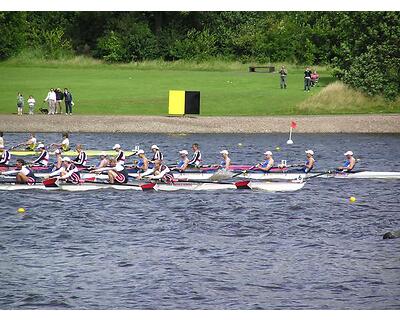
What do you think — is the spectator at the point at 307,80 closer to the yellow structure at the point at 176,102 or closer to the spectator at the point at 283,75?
the spectator at the point at 283,75

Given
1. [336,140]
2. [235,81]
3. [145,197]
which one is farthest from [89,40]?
[145,197]

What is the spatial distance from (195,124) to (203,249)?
32071mm

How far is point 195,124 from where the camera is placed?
6719 cm

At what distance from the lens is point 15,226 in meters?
39.4

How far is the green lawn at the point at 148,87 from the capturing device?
72.7 metres

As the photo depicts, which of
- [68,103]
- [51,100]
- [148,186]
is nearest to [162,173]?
[148,186]

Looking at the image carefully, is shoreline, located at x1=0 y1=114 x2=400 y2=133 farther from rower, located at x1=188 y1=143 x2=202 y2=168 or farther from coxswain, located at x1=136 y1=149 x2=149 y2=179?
coxswain, located at x1=136 y1=149 x2=149 y2=179

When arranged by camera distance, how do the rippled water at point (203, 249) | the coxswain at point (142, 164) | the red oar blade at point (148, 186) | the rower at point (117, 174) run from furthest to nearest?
1. the coxswain at point (142, 164)
2. the rower at point (117, 174)
3. the red oar blade at point (148, 186)
4. the rippled water at point (203, 249)

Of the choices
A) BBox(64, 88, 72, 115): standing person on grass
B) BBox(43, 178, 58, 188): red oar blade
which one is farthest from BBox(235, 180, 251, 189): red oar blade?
BBox(64, 88, 72, 115): standing person on grass

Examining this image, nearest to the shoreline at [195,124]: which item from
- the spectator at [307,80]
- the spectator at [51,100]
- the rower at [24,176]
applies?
the spectator at [51,100]

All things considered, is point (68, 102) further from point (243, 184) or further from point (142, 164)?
point (243, 184)

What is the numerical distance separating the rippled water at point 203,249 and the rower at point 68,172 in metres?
0.88

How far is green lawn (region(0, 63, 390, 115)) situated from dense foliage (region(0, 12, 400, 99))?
8.99ft

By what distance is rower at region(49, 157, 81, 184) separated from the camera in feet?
144
